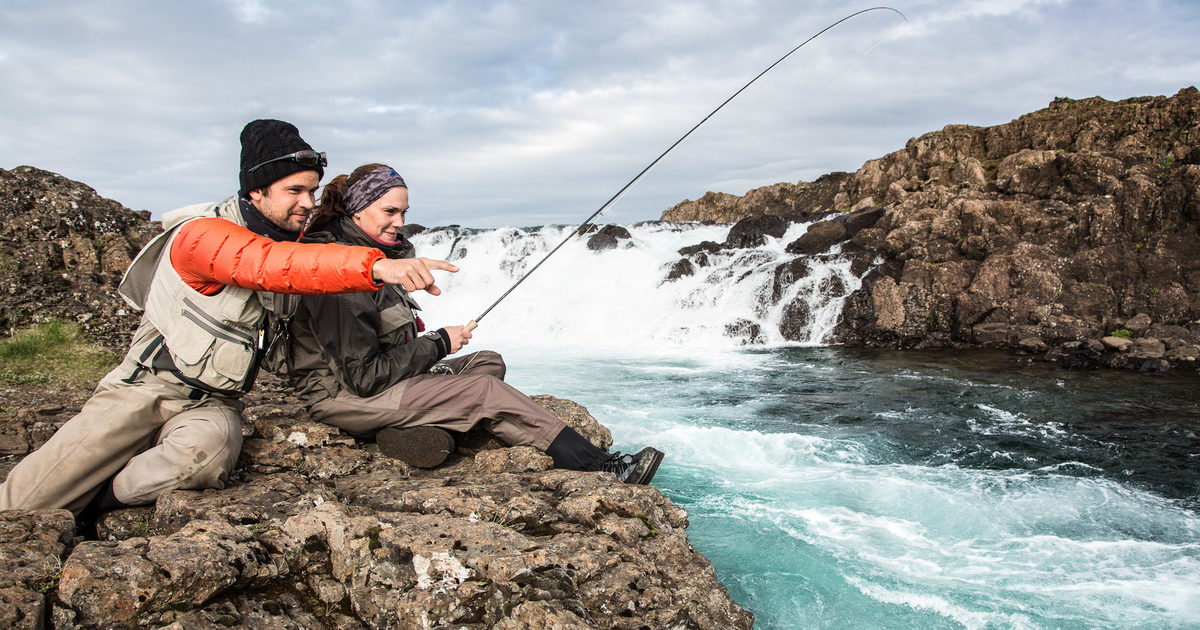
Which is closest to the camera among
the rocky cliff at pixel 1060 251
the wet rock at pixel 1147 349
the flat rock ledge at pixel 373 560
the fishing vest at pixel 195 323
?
the flat rock ledge at pixel 373 560

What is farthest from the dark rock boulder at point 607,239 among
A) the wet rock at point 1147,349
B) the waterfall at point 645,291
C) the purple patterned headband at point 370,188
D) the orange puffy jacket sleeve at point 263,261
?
the orange puffy jacket sleeve at point 263,261

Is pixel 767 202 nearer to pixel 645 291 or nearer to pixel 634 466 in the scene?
pixel 645 291

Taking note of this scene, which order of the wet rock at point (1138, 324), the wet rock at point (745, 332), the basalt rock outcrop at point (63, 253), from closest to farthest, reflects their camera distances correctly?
the basalt rock outcrop at point (63, 253)
the wet rock at point (1138, 324)
the wet rock at point (745, 332)

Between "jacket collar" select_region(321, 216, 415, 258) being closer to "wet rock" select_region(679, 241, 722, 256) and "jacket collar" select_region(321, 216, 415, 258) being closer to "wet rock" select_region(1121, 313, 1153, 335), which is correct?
"wet rock" select_region(1121, 313, 1153, 335)

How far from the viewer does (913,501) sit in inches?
232

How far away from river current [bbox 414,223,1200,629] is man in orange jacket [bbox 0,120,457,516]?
2965 millimetres

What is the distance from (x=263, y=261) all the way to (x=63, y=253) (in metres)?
7.46

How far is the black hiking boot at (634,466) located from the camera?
392cm

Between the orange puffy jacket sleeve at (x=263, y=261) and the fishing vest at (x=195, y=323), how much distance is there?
126 mm

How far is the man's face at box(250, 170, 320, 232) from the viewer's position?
3.35 meters

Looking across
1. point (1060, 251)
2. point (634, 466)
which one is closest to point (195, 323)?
point (634, 466)

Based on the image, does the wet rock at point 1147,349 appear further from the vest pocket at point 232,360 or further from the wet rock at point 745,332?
the vest pocket at point 232,360

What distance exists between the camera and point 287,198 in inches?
133

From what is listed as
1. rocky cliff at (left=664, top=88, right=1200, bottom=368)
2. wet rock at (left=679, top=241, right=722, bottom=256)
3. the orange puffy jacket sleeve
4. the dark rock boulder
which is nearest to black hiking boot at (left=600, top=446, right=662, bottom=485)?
the orange puffy jacket sleeve
